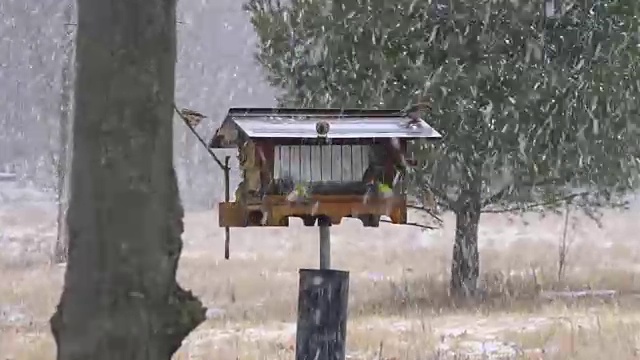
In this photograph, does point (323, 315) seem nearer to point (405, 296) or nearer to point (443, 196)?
point (443, 196)

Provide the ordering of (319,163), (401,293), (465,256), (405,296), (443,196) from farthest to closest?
(401,293)
(405,296)
(465,256)
(443,196)
(319,163)

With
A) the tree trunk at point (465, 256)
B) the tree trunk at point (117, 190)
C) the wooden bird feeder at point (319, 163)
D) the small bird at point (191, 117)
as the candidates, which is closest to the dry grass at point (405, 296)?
the tree trunk at point (465, 256)

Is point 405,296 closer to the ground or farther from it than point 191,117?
closer to the ground

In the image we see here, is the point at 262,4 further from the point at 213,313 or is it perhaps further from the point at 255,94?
the point at 255,94

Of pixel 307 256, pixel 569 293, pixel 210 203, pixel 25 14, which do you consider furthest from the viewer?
pixel 210 203

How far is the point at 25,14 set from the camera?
79.3 ft

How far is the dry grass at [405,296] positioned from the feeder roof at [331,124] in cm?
216

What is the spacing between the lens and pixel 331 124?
5062 mm

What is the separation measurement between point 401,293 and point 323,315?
7965 millimetres

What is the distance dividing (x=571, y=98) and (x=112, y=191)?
7.42 m

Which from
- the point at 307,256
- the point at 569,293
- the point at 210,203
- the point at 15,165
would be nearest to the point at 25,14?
the point at 307,256

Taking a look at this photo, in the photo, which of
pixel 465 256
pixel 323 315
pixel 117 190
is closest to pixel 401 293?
pixel 465 256

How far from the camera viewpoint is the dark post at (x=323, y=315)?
5.02m

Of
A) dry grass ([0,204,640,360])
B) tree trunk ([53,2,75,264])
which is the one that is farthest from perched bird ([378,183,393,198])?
tree trunk ([53,2,75,264])
